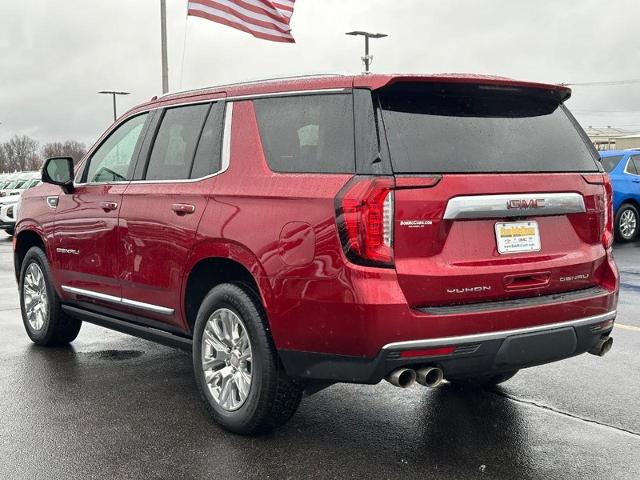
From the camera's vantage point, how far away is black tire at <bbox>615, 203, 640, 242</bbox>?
1477 cm

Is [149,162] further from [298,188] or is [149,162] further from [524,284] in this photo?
[524,284]

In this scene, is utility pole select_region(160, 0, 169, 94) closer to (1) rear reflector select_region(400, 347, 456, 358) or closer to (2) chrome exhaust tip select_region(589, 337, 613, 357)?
(2) chrome exhaust tip select_region(589, 337, 613, 357)

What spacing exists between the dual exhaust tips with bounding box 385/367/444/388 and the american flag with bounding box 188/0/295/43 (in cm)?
885

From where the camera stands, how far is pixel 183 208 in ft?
14.6

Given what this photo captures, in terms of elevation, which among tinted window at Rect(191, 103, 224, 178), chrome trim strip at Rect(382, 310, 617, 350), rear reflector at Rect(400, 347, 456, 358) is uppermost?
tinted window at Rect(191, 103, 224, 178)

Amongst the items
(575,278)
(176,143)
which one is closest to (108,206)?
(176,143)

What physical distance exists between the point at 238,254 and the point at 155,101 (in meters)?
1.74

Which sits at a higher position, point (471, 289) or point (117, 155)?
point (117, 155)

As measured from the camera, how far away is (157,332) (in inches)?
191

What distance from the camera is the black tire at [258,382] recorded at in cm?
389

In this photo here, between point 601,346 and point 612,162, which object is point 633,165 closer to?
point 612,162

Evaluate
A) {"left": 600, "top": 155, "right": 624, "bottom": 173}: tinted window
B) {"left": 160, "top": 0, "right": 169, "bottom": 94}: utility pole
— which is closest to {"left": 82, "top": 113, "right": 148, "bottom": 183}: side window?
{"left": 600, "top": 155, "right": 624, "bottom": 173}: tinted window

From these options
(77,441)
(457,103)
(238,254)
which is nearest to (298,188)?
(238,254)

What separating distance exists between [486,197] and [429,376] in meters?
0.85
